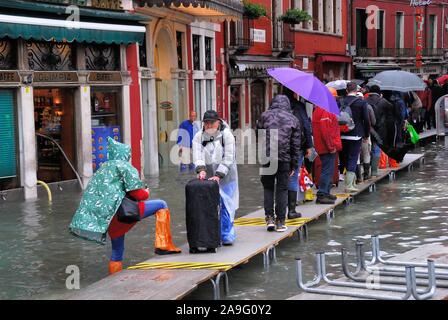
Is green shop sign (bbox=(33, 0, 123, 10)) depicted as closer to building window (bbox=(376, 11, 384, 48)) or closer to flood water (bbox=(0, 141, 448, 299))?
flood water (bbox=(0, 141, 448, 299))

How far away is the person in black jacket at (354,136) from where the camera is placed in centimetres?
1321

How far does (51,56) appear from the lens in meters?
15.2

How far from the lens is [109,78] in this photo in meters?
16.7

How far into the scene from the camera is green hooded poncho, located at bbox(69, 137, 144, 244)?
25.4 feet

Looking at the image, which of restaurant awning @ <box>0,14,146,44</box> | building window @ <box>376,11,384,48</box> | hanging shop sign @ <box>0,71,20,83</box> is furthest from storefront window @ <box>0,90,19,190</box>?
building window @ <box>376,11,384,48</box>

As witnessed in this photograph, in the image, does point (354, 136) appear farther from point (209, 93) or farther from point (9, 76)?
point (209, 93)

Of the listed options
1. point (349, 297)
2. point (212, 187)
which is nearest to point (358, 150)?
point (212, 187)

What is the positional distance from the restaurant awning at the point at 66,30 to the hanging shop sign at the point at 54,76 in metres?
0.67

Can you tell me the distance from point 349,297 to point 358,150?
683cm

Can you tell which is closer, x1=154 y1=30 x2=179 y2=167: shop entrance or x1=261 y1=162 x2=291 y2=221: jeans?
x1=261 y1=162 x2=291 y2=221: jeans

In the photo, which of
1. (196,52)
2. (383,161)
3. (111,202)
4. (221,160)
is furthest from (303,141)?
(196,52)

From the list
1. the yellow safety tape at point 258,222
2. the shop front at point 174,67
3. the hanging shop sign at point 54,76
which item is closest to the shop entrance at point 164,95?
the shop front at point 174,67

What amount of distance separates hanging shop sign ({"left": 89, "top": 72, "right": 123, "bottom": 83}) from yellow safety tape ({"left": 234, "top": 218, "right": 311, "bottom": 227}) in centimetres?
650
